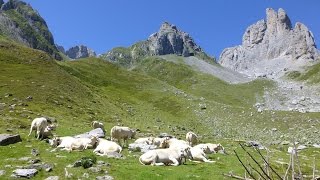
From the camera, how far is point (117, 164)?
2297 centimetres

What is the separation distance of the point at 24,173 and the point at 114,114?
4682cm

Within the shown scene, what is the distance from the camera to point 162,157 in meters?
24.3

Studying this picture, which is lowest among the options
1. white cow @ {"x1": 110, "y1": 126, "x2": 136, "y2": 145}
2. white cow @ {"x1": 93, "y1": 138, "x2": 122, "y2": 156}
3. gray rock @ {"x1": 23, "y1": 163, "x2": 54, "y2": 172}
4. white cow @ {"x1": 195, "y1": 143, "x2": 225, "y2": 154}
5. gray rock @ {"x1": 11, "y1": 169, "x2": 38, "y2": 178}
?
gray rock @ {"x1": 11, "y1": 169, "x2": 38, "y2": 178}

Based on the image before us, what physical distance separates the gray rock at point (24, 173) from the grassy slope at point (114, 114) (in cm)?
56

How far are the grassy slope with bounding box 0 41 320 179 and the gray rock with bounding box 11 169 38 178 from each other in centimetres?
56

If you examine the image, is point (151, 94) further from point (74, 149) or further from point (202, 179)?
point (202, 179)

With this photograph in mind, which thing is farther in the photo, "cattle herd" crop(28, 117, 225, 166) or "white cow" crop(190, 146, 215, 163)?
"white cow" crop(190, 146, 215, 163)

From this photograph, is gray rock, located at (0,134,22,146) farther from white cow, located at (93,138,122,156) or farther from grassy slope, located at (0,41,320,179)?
white cow, located at (93,138,122,156)

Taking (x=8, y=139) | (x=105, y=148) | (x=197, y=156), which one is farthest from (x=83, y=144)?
(x=197, y=156)

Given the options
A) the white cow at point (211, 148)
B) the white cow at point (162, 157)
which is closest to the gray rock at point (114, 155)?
the white cow at point (162, 157)

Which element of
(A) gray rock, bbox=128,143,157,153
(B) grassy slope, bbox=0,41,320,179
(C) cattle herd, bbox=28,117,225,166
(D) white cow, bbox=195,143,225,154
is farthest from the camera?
(D) white cow, bbox=195,143,225,154

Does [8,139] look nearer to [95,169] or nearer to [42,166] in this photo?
[42,166]

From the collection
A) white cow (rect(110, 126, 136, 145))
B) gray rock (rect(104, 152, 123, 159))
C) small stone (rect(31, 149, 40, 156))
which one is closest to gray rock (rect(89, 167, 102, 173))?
gray rock (rect(104, 152, 123, 159))

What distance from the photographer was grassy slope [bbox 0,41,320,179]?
23.3 meters
